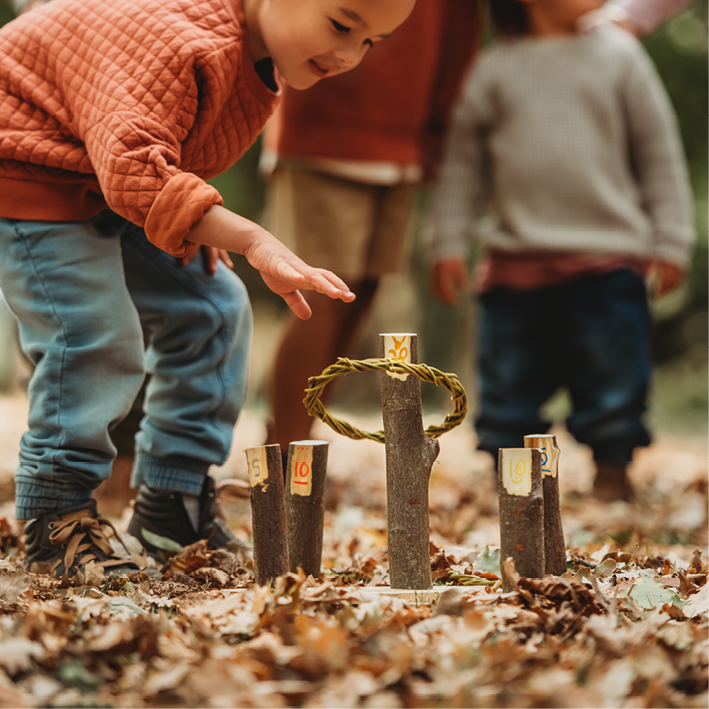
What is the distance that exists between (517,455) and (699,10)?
8128mm

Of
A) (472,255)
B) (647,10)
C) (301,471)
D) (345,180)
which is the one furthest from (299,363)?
(472,255)

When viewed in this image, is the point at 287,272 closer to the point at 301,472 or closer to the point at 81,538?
the point at 301,472

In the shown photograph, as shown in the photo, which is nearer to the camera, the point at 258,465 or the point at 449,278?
the point at 258,465

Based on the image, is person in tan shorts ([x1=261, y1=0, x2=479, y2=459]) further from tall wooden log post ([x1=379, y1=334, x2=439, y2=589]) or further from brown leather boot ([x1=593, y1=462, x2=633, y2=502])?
tall wooden log post ([x1=379, y1=334, x2=439, y2=589])

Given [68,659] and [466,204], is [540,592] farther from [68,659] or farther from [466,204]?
[466,204]

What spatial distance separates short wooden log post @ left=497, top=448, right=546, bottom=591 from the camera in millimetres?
1407

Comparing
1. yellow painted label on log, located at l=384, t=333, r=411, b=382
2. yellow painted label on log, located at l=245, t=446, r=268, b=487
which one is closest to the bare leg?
yellow painted label on log, located at l=245, t=446, r=268, b=487

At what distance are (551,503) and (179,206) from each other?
927 millimetres

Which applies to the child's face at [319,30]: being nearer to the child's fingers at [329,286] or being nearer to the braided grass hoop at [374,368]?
the child's fingers at [329,286]

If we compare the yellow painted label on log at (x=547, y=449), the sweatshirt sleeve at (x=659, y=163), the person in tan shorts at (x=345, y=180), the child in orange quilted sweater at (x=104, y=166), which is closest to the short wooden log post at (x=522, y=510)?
the yellow painted label on log at (x=547, y=449)

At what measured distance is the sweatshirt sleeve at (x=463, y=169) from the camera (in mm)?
3207

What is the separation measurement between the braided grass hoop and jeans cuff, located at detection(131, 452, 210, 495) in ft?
1.92

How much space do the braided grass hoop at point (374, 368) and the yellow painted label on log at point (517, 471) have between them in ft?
0.37

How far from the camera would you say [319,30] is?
160 centimetres
